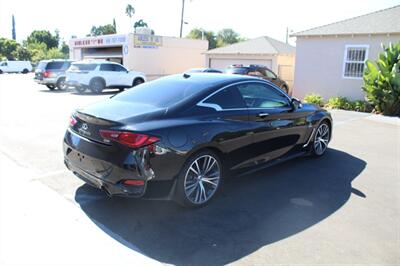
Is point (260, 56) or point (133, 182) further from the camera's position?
point (260, 56)

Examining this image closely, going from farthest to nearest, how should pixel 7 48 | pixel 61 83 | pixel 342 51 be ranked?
pixel 7 48 → pixel 61 83 → pixel 342 51

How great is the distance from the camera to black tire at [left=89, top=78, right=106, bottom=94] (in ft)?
62.7

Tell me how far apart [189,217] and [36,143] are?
4655 mm

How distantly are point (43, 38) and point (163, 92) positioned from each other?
83.8 meters

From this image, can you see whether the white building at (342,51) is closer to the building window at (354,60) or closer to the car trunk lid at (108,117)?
the building window at (354,60)

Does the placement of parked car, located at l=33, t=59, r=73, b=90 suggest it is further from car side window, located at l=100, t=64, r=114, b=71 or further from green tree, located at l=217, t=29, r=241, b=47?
green tree, located at l=217, t=29, r=241, b=47

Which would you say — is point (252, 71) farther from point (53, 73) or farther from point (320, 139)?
point (53, 73)

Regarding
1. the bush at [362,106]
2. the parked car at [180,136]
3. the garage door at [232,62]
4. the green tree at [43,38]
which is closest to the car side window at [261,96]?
the parked car at [180,136]

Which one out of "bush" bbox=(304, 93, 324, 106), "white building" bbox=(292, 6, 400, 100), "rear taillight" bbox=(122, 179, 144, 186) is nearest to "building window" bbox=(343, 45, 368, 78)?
"white building" bbox=(292, 6, 400, 100)

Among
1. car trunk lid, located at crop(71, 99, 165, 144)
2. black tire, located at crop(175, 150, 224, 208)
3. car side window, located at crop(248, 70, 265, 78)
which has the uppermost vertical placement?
car side window, located at crop(248, 70, 265, 78)

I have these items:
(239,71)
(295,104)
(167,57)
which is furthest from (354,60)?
(167,57)

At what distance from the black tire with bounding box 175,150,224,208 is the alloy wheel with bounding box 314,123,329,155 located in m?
2.73

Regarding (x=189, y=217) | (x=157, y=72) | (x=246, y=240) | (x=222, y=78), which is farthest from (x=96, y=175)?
(x=157, y=72)

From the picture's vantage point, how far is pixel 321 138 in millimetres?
6672
